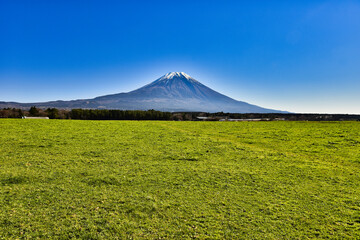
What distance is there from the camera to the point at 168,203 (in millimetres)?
3824

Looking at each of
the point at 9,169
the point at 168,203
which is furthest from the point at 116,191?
the point at 9,169

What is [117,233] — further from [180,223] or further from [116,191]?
[116,191]

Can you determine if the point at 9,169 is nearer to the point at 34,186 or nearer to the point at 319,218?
the point at 34,186

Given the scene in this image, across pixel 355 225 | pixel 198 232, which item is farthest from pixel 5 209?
pixel 355 225

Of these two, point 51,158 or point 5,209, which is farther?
point 51,158

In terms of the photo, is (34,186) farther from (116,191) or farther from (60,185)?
(116,191)

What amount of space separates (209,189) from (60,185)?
358 cm

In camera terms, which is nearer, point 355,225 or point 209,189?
point 355,225

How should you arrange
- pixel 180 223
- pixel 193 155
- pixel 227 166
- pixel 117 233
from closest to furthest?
pixel 117 233 → pixel 180 223 → pixel 227 166 → pixel 193 155

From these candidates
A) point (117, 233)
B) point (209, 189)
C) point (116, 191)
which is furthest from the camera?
point (209, 189)

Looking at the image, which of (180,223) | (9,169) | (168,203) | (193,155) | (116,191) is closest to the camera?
(180,223)

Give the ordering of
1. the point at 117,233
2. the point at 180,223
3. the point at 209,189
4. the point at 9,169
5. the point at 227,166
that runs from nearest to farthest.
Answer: the point at 117,233
the point at 180,223
the point at 209,189
the point at 9,169
the point at 227,166

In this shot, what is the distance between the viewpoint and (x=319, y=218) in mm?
3479

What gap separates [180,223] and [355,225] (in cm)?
315
